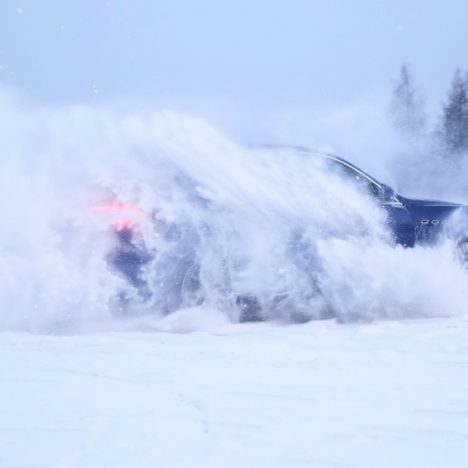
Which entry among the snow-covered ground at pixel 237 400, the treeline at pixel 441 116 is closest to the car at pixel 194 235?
the snow-covered ground at pixel 237 400

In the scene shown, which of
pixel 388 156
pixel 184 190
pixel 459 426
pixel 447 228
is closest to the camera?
pixel 459 426

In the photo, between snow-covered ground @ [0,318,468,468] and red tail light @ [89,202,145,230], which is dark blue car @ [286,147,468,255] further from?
red tail light @ [89,202,145,230]

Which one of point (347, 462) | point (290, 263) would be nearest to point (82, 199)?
point (290, 263)

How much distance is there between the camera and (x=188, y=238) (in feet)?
16.6

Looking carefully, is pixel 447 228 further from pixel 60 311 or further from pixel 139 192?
pixel 60 311

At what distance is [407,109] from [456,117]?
4198 millimetres

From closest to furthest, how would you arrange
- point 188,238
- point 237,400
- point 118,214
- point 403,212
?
point 237,400, point 118,214, point 188,238, point 403,212

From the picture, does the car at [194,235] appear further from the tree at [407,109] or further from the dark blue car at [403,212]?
the tree at [407,109]

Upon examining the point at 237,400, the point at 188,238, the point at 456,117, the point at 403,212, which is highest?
the point at 456,117

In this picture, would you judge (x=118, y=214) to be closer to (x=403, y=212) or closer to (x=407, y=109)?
(x=403, y=212)

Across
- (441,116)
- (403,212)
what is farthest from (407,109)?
(403,212)

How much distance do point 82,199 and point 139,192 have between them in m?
0.48

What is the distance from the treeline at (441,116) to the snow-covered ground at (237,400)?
30.6 m

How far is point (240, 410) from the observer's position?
9.36 ft
